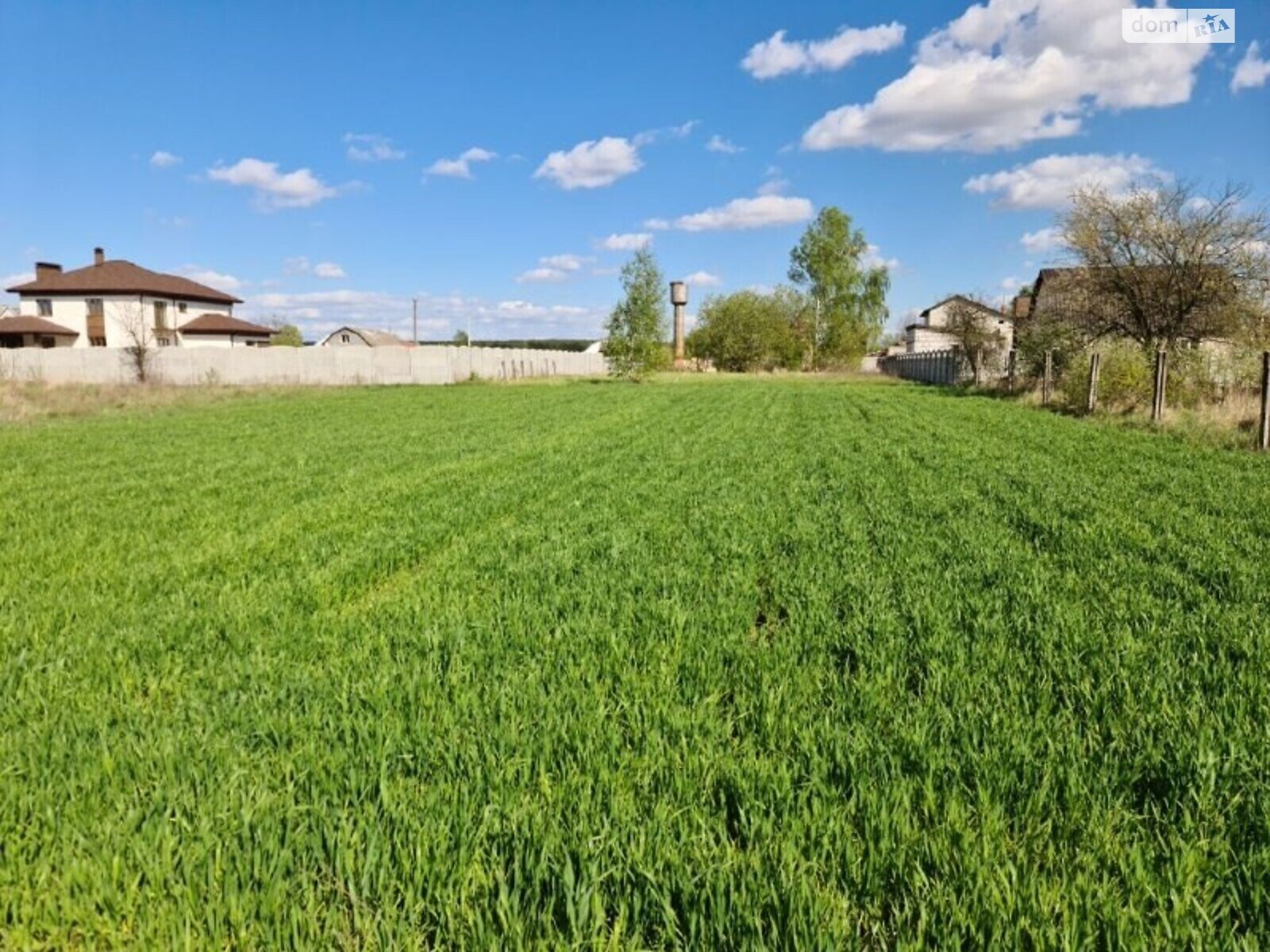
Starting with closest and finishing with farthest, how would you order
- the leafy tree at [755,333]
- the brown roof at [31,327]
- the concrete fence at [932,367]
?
the concrete fence at [932,367], the brown roof at [31,327], the leafy tree at [755,333]

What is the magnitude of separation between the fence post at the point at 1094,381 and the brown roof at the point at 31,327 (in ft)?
206

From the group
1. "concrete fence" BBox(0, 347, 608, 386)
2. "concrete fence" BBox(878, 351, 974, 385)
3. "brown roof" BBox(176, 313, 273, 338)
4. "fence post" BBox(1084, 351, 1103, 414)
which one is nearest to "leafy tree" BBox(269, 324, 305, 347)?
"brown roof" BBox(176, 313, 273, 338)

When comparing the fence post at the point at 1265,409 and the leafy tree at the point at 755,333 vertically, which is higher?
the leafy tree at the point at 755,333

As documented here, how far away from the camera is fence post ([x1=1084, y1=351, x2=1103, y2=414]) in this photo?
20.4 m

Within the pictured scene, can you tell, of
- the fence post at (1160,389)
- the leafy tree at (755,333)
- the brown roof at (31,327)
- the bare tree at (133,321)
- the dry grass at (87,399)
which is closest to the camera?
the fence post at (1160,389)

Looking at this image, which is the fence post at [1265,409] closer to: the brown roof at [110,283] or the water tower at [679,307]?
the brown roof at [110,283]

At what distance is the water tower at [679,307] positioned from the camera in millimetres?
81562

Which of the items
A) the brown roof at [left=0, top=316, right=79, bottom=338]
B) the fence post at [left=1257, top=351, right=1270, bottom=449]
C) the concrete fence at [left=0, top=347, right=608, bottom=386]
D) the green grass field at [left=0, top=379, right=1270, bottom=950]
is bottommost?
the green grass field at [left=0, top=379, right=1270, bottom=950]

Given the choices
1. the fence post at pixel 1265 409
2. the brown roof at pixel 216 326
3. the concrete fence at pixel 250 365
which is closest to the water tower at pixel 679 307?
the concrete fence at pixel 250 365

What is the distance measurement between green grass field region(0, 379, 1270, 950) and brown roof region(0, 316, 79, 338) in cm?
5794

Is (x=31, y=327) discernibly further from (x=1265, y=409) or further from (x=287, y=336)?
(x=1265, y=409)

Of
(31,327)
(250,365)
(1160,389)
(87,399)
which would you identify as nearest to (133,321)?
(31,327)

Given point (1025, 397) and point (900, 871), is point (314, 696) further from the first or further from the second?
point (1025, 397)

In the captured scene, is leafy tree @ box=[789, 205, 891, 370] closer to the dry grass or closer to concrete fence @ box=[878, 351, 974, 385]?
concrete fence @ box=[878, 351, 974, 385]
